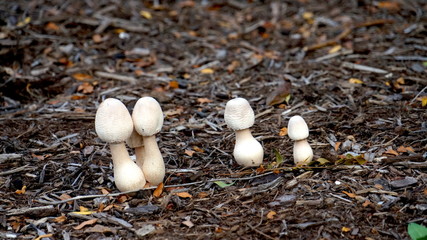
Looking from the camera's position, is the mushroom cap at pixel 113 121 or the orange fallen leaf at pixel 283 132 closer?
the mushroom cap at pixel 113 121

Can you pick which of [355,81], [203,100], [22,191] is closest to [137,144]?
[22,191]

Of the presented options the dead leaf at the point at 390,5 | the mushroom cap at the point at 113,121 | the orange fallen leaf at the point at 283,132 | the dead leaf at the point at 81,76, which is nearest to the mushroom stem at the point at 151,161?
the mushroom cap at the point at 113,121

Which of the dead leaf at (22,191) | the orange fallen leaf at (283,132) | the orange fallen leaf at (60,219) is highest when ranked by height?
the dead leaf at (22,191)

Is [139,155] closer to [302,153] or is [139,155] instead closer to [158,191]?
[158,191]

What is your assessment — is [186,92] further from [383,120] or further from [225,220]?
[225,220]

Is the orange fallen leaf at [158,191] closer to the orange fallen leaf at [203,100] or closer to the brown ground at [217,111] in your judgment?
the brown ground at [217,111]

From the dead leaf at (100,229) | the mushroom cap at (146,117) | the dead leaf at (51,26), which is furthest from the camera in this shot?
the dead leaf at (51,26)
